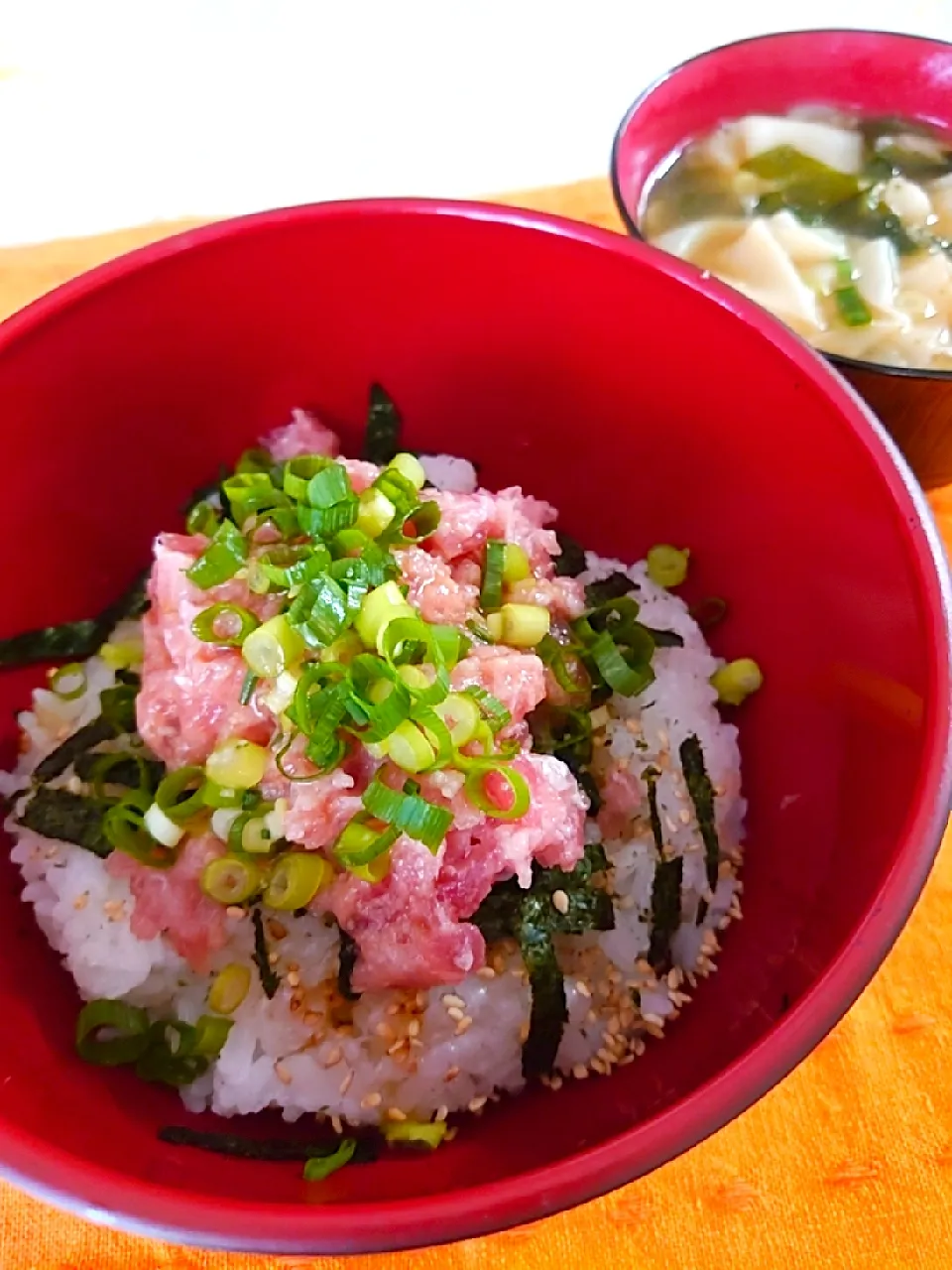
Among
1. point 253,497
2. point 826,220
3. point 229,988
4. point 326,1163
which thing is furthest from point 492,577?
point 826,220

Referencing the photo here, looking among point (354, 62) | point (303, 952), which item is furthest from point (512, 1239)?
point (354, 62)

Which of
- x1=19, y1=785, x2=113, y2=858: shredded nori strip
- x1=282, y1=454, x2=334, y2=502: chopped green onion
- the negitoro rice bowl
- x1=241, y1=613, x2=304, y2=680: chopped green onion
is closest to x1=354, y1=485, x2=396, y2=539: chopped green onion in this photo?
the negitoro rice bowl

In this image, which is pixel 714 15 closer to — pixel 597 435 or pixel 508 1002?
pixel 597 435

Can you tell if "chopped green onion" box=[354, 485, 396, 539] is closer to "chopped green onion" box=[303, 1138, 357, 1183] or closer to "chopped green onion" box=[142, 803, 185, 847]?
"chopped green onion" box=[142, 803, 185, 847]

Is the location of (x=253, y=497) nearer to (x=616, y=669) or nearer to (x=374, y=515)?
(x=374, y=515)

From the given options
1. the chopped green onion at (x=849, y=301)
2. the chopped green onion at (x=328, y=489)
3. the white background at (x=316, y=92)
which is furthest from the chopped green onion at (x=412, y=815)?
the white background at (x=316, y=92)

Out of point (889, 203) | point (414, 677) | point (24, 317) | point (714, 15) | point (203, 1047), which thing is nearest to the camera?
point (414, 677)
